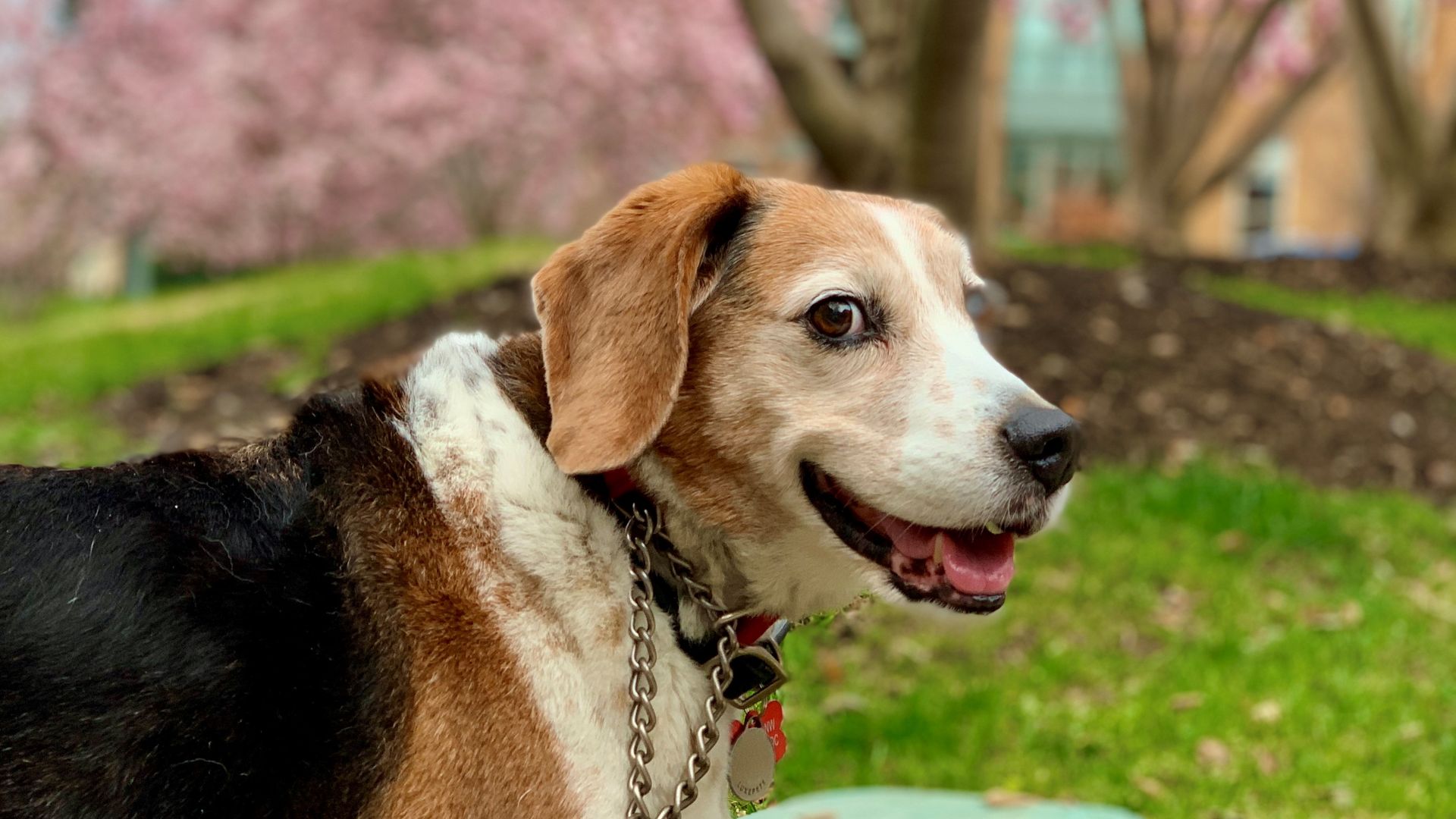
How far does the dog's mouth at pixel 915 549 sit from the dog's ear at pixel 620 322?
1.15 feet

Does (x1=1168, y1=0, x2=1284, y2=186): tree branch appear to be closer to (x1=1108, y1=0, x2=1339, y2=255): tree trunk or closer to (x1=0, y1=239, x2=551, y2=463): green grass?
(x1=1108, y1=0, x2=1339, y2=255): tree trunk

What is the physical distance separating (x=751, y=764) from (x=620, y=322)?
0.89 metres

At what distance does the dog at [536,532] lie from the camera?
81.1 inches

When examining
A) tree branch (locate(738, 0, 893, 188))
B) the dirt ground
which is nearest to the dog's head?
the dirt ground

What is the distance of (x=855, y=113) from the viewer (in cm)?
868

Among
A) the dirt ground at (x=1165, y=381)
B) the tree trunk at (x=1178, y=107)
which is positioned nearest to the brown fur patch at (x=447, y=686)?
the dirt ground at (x=1165, y=381)

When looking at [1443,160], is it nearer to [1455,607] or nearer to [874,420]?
[1455,607]

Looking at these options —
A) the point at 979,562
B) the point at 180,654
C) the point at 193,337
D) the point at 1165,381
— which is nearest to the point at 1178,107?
the point at 1165,381

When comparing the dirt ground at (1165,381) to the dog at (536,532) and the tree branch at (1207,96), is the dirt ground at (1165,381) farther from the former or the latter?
the tree branch at (1207,96)

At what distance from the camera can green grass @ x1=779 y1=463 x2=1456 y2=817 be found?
431cm

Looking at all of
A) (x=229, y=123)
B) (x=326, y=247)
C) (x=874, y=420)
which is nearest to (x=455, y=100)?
(x=229, y=123)

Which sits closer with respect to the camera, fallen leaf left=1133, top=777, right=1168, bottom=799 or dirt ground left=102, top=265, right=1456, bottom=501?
fallen leaf left=1133, top=777, right=1168, bottom=799

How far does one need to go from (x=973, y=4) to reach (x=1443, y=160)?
7498mm

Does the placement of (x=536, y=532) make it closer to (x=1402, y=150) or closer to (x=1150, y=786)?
(x=1150, y=786)
